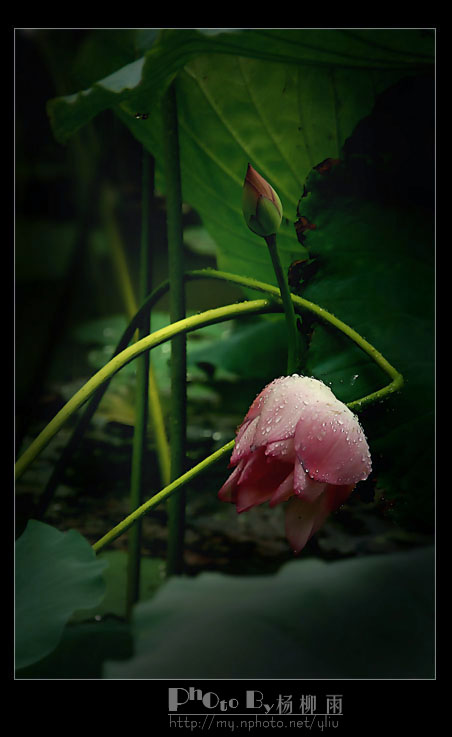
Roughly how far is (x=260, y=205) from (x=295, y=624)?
41 cm

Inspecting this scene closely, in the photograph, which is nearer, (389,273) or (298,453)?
(298,453)

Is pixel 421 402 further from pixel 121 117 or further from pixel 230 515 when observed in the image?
pixel 121 117

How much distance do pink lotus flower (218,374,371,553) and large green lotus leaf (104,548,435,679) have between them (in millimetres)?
113

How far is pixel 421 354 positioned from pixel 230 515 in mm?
259

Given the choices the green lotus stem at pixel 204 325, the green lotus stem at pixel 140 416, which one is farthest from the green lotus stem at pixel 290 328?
the green lotus stem at pixel 140 416

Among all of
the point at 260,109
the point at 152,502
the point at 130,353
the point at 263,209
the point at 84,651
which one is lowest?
the point at 84,651

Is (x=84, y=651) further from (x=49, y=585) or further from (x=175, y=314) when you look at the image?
(x=175, y=314)

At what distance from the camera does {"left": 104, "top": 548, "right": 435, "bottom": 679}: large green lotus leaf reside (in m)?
0.76

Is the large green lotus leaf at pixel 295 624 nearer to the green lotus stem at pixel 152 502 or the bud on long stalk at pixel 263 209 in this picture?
the green lotus stem at pixel 152 502

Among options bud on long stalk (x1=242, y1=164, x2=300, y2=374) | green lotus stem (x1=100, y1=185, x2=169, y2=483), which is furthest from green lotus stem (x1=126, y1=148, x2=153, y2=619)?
bud on long stalk (x1=242, y1=164, x2=300, y2=374)

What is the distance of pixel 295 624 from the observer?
0.77m

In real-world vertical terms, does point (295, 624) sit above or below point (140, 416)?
below

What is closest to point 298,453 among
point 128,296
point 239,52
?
point 128,296
